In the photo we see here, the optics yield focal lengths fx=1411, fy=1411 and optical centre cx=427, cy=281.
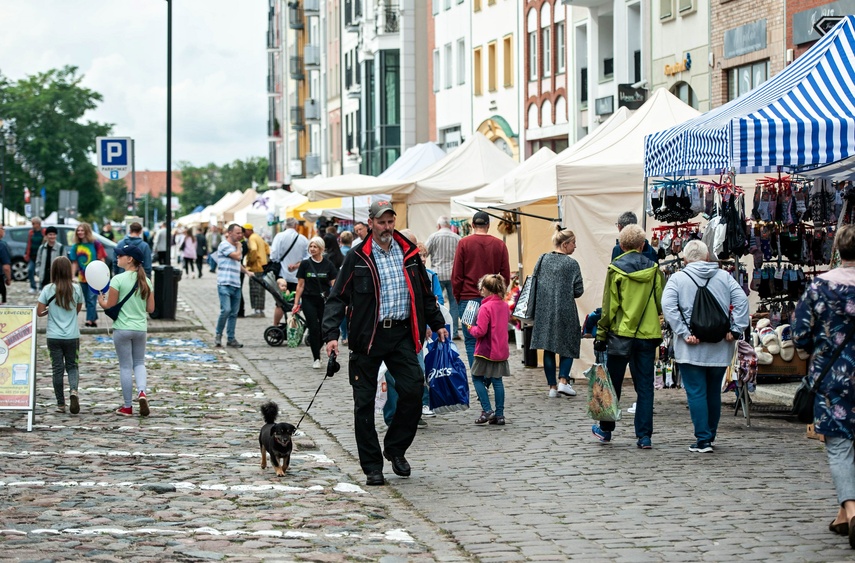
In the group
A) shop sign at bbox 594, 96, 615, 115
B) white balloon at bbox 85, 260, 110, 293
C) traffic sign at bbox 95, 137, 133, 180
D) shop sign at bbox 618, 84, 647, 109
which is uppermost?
shop sign at bbox 594, 96, 615, 115

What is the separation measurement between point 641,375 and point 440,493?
2488 mm

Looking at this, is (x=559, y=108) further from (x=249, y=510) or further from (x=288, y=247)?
(x=249, y=510)

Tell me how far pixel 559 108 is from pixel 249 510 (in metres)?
28.5

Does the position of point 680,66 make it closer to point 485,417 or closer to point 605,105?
point 605,105

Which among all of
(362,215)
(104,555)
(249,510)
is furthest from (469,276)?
(362,215)

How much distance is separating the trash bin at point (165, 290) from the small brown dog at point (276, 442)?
15204mm

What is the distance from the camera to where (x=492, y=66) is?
4256cm

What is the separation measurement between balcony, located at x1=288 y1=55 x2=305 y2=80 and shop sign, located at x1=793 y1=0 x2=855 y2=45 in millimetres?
63504

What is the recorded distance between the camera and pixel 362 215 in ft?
103

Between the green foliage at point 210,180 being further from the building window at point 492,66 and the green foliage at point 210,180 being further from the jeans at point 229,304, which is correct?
the jeans at point 229,304

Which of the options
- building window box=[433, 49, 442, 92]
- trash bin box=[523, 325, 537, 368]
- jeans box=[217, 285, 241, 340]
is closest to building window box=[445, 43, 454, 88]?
building window box=[433, 49, 442, 92]

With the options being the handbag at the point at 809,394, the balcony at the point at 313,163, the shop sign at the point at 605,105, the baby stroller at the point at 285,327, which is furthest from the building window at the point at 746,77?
the balcony at the point at 313,163

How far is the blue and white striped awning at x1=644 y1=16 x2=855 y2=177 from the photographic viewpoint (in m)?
10.8

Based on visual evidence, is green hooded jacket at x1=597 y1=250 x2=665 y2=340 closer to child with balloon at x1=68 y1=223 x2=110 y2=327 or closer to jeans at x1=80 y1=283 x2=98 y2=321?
child with balloon at x1=68 y1=223 x2=110 y2=327
